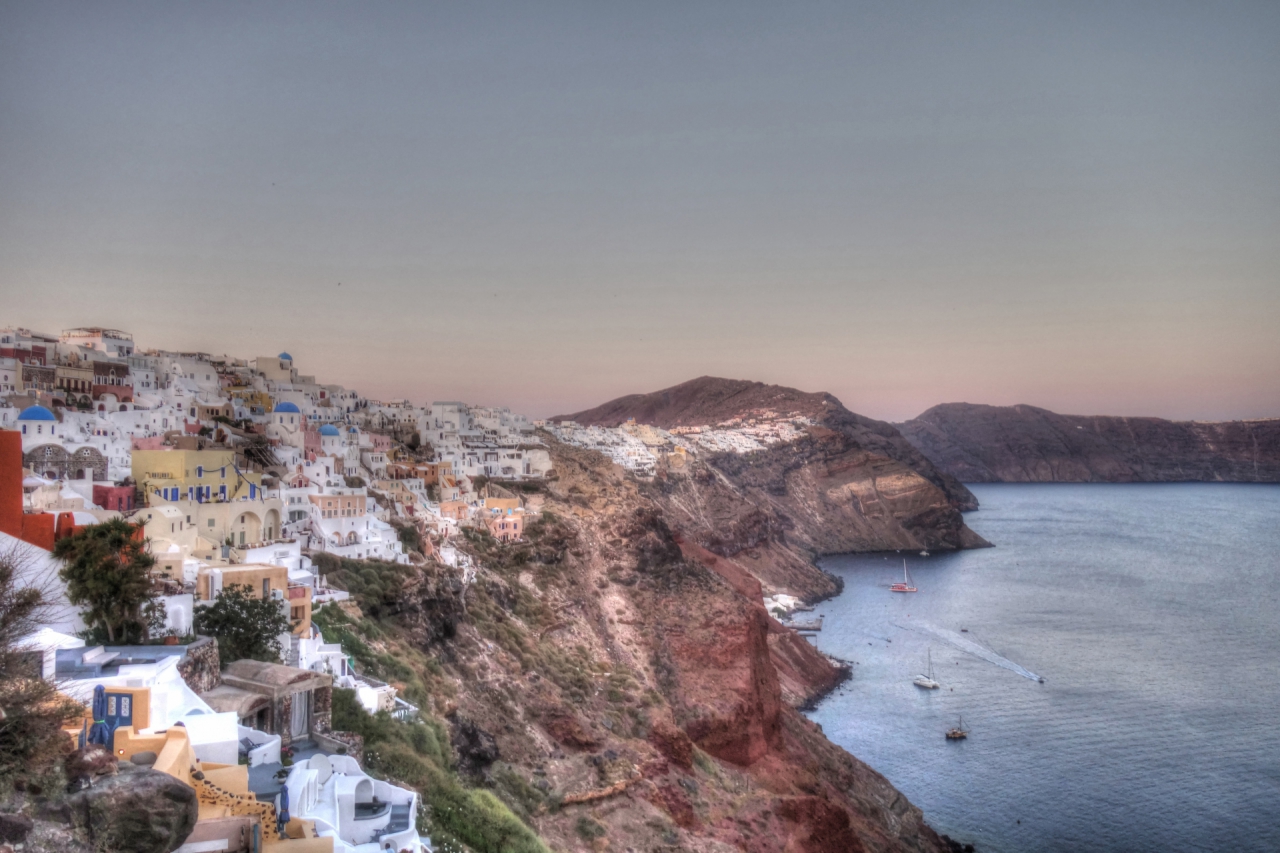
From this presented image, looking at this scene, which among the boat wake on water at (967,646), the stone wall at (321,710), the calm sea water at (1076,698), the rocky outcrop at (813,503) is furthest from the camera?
the rocky outcrop at (813,503)

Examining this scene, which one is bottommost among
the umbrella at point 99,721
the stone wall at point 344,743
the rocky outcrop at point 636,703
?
the rocky outcrop at point 636,703

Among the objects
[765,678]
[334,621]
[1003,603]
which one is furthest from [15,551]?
[1003,603]

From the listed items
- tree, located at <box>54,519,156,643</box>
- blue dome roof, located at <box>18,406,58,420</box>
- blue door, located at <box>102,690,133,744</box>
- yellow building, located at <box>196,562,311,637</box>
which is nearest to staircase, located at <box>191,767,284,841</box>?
blue door, located at <box>102,690,133,744</box>

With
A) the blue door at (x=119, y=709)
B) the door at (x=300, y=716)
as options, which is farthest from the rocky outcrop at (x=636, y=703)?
the blue door at (x=119, y=709)

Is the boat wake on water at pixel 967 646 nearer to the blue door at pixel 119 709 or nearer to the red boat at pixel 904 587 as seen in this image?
the red boat at pixel 904 587

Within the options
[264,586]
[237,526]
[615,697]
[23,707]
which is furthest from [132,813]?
[615,697]

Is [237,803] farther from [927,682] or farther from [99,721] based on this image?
[927,682]
